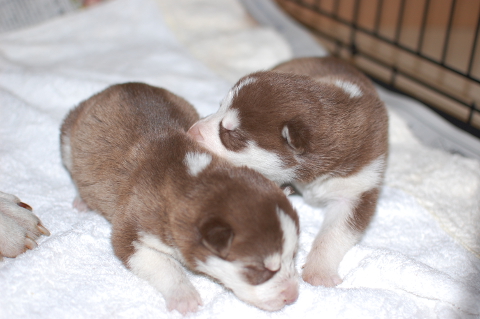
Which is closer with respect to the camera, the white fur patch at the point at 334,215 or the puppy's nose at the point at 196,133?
the white fur patch at the point at 334,215

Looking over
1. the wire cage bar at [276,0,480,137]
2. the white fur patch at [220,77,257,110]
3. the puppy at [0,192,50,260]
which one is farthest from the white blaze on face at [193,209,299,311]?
the wire cage bar at [276,0,480,137]

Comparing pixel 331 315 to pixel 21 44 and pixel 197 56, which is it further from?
pixel 21 44

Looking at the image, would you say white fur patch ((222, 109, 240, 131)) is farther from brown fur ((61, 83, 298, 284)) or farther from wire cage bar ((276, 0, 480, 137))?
wire cage bar ((276, 0, 480, 137))

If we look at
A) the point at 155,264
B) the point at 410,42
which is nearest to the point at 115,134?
the point at 155,264

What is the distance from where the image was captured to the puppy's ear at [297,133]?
124 inches

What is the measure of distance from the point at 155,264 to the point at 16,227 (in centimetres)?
97

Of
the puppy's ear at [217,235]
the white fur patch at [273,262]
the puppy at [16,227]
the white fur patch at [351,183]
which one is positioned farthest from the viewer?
the white fur patch at [351,183]

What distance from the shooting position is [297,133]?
10.3 ft

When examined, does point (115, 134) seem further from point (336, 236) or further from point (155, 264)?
point (336, 236)

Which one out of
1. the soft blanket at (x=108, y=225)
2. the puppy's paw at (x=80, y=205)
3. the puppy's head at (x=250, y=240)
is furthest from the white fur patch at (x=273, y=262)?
the puppy's paw at (x=80, y=205)

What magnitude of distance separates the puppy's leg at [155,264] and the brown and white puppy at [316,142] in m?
0.79

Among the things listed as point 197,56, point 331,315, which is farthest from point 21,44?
point 331,315

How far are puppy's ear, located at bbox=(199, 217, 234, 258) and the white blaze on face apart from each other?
0.17 metres

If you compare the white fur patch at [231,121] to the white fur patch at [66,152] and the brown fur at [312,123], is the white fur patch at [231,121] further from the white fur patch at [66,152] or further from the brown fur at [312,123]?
the white fur patch at [66,152]
